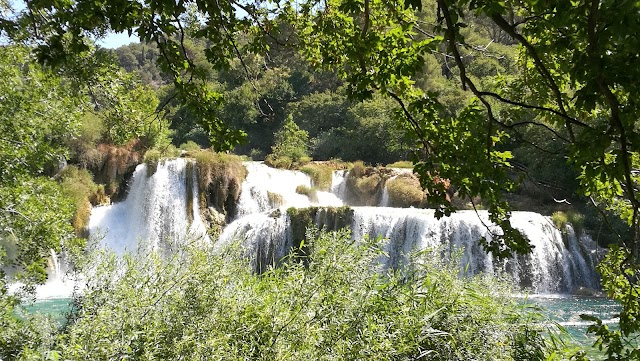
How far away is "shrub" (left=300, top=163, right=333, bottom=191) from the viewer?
21094mm

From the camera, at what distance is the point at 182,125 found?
114 ft

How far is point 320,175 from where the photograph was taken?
2122 cm

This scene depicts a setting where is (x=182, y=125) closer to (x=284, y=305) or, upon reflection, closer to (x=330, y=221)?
(x=330, y=221)

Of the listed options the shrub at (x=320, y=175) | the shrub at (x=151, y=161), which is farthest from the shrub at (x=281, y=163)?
the shrub at (x=151, y=161)

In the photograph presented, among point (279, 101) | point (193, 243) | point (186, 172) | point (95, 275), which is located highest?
point (279, 101)

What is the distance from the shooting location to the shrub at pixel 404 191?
62.0ft

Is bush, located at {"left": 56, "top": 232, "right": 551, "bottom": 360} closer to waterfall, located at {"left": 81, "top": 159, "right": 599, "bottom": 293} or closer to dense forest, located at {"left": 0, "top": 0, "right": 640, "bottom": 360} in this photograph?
dense forest, located at {"left": 0, "top": 0, "right": 640, "bottom": 360}

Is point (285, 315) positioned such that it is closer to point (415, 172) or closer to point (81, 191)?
point (415, 172)

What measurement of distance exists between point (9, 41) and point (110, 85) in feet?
7.10

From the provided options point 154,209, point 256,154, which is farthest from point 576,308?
point 256,154

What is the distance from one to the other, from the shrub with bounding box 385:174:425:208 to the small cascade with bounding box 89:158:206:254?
6752mm

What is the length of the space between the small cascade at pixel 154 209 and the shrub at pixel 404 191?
6.75 m

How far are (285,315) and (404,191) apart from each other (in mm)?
16913

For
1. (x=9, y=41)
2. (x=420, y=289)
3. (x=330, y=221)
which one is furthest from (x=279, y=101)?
(x=420, y=289)
